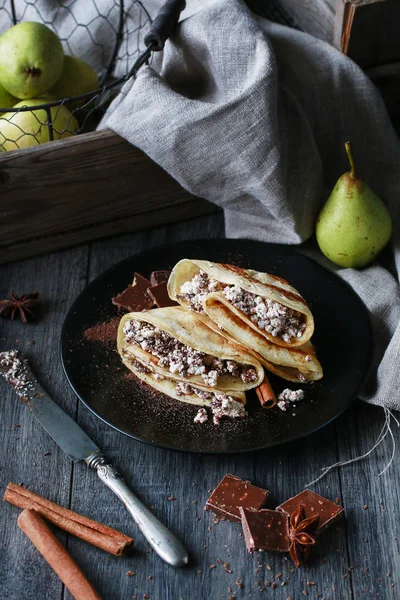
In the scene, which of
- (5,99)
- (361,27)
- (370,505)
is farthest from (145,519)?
(361,27)

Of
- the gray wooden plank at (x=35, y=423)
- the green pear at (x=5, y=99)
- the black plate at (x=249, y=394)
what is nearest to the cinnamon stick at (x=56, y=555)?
the gray wooden plank at (x=35, y=423)

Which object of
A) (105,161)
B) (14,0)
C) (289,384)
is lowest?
(289,384)

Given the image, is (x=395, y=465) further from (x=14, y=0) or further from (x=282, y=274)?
(x=14, y=0)

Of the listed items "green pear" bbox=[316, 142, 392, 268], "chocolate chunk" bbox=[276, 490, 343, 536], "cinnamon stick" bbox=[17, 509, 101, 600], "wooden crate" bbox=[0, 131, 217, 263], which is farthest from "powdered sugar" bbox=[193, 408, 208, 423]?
"wooden crate" bbox=[0, 131, 217, 263]

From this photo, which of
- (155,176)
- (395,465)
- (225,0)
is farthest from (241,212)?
(395,465)

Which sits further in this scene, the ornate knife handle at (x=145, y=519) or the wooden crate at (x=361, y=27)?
the wooden crate at (x=361, y=27)

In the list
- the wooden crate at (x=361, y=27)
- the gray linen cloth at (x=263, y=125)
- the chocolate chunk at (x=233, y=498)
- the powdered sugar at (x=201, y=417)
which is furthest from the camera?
the wooden crate at (x=361, y=27)

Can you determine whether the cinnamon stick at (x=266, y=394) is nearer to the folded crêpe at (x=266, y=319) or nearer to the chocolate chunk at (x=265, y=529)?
the folded crêpe at (x=266, y=319)

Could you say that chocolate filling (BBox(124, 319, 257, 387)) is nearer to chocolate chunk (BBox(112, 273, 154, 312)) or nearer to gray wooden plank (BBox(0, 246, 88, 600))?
chocolate chunk (BBox(112, 273, 154, 312))
